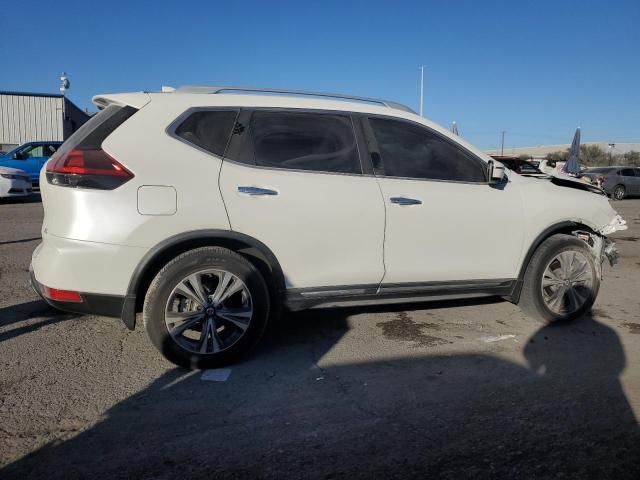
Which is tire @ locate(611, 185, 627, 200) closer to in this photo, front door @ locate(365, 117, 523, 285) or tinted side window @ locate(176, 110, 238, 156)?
front door @ locate(365, 117, 523, 285)

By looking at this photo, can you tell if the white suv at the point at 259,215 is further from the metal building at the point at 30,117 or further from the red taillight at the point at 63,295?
the metal building at the point at 30,117

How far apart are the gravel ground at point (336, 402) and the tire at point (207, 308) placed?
0.59ft

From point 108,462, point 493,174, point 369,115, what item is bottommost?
point 108,462

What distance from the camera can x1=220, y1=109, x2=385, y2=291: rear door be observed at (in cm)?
356

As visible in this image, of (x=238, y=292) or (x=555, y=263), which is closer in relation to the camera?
(x=238, y=292)

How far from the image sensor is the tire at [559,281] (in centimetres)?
450

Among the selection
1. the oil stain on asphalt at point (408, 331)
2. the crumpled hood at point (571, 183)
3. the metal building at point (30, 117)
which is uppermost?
the metal building at point (30, 117)

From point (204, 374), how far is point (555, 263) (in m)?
3.10

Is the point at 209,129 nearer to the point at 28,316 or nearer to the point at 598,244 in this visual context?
the point at 28,316

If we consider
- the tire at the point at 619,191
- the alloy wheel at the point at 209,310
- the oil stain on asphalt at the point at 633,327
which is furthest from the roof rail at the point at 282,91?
the tire at the point at 619,191

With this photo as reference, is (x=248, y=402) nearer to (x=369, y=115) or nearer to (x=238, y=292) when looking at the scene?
(x=238, y=292)

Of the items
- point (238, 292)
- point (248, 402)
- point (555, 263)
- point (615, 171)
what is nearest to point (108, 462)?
point (248, 402)

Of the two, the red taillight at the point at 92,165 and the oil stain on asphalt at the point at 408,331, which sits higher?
the red taillight at the point at 92,165

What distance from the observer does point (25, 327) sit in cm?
432
